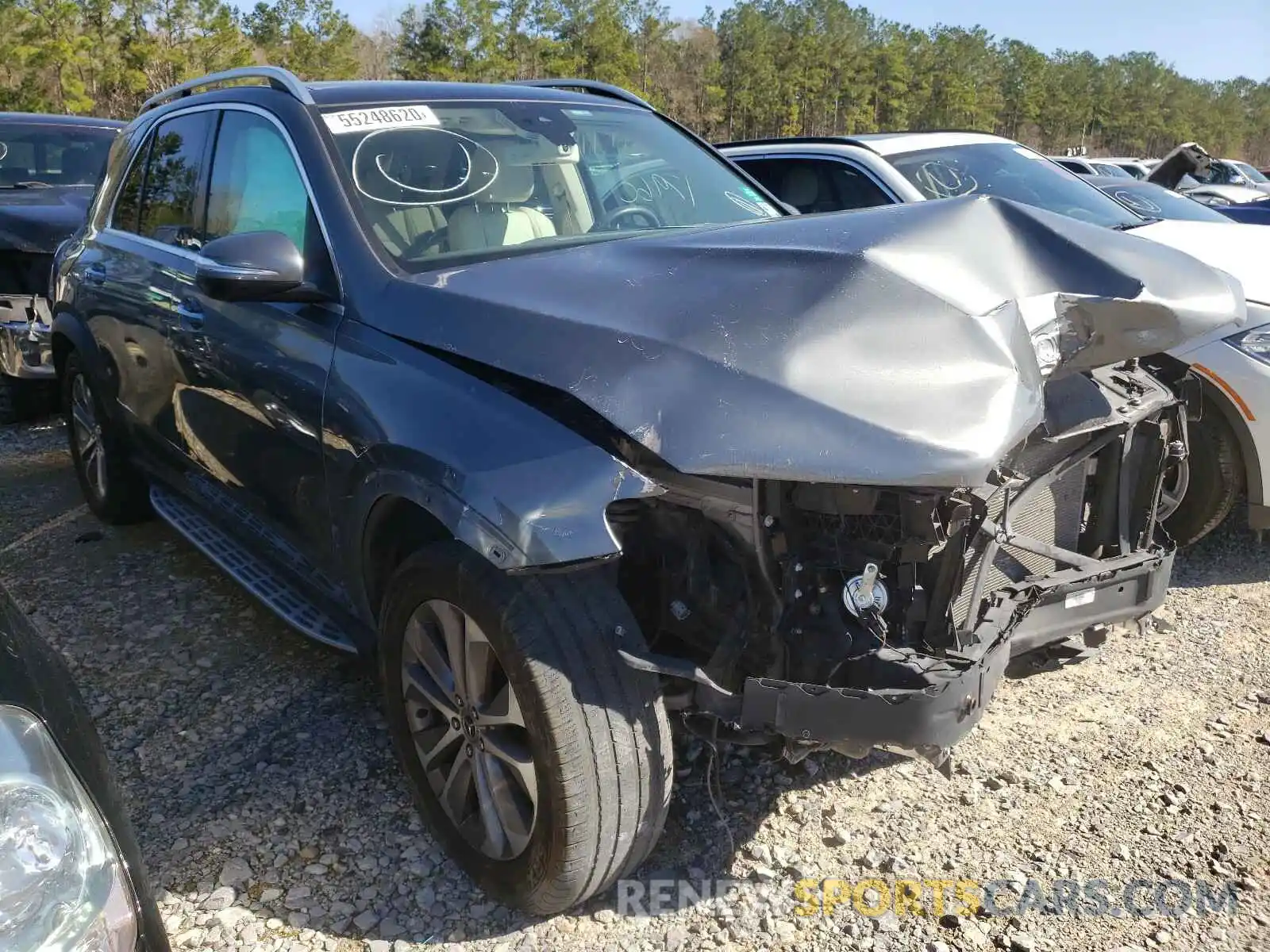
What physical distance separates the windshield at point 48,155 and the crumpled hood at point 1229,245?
6.95 meters

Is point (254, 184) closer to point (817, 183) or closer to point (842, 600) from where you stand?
point (842, 600)

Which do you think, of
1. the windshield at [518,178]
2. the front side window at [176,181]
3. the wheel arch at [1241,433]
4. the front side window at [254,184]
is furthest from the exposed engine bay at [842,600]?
the front side window at [176,181]

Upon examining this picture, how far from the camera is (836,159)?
5.70 metres

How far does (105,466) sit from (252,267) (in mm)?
2705

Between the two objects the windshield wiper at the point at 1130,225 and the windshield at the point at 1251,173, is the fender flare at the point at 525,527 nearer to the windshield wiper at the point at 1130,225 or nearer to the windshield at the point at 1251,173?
the windshield wiper at the point at 1130,225

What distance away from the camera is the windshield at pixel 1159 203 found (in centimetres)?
640

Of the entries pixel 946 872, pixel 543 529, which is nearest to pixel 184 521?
→ pixel 543 529

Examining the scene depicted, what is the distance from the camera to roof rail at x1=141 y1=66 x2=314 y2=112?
3002 millimetres

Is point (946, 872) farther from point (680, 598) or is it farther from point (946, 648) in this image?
point (680, 598)

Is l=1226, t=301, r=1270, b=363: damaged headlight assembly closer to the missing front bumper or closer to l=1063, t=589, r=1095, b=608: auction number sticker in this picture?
l=1063, t=589, r=1095, b=608: auction number sticker

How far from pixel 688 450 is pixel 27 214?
20.6ft

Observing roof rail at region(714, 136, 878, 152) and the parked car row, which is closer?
the parked car row

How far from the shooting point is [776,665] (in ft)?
6.86

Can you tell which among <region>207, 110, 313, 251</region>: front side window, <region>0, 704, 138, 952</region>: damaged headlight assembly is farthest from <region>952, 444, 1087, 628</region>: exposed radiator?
<region>207, 110, 313, 251</region>: front side window
